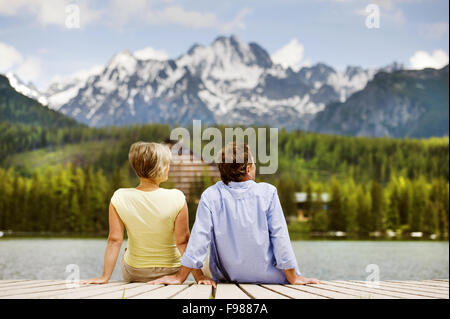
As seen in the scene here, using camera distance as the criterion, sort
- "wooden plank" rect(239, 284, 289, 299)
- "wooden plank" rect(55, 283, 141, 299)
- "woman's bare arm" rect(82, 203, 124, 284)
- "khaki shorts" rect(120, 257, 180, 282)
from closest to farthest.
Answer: "wooden plank" rect(55, 283, 141, 299)
"wooden plank" rect(239, 284, 289, 299)
"woman's bare arm" rect(82, 203, 124, 284)
"khaki shorts" rect(120, 257, 180, 282)

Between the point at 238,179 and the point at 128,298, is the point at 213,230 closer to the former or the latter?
the point at 238,179

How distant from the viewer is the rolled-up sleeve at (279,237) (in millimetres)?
4773

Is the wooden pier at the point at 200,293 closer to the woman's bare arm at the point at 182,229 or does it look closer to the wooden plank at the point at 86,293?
the wooden plank at the point at 86,293

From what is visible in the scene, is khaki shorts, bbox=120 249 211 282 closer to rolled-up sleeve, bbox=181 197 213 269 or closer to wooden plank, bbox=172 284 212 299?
rolled-up sleeve, bbox=181 197 213 269

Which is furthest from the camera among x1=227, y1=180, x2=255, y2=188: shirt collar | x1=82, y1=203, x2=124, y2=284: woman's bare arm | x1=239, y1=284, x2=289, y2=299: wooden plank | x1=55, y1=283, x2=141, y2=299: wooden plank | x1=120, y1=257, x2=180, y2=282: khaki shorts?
x1=120, y1=257, x2=180, y2=282: khaki shorts

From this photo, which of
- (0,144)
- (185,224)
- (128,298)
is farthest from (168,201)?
(0,144)

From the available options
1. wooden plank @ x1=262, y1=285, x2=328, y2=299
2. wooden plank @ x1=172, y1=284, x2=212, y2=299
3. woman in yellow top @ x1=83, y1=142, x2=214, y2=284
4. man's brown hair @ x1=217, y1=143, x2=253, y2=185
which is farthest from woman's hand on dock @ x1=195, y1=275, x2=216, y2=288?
man's brown hair @ x1=217, y1=143, x2=253, y2=185

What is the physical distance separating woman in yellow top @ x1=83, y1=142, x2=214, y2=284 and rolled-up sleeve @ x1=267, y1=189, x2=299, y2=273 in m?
0.68

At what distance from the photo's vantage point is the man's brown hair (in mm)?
4715

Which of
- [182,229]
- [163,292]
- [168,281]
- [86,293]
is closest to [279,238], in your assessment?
[182,229]

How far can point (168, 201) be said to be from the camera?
16.5 ft
